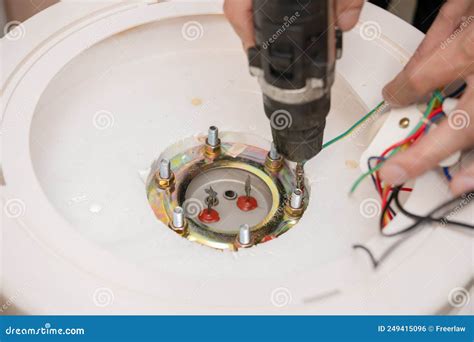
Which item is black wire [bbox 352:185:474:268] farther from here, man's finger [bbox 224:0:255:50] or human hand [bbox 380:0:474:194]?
man's finger [bbox 224:0:255:50]

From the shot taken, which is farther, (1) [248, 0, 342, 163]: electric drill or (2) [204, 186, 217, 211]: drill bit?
(2) [204, 186, 217, 211]: drill bit

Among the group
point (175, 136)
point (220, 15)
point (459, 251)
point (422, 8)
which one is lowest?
point (459, 251)

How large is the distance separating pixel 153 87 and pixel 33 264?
0.38 m

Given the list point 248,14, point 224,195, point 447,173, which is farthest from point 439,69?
point 224,195

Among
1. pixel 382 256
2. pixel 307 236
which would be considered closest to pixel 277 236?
pixel 307 236

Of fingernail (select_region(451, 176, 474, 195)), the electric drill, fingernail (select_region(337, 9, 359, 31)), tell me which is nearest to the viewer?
the electric drill

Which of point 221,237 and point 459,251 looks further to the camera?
point 221,237

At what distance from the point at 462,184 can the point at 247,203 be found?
0.99 ft

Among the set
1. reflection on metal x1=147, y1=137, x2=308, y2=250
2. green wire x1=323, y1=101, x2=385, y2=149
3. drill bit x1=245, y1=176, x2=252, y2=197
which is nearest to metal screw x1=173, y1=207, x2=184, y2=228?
reflection on metal x1=147, y1=137, x2=308, y2=250

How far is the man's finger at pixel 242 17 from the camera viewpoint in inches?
28.6

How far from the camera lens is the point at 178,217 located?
2.67 ft

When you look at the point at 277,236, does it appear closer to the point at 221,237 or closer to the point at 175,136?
the point at 221,237

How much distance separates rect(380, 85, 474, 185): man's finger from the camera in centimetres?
69

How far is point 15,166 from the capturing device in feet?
2.34
